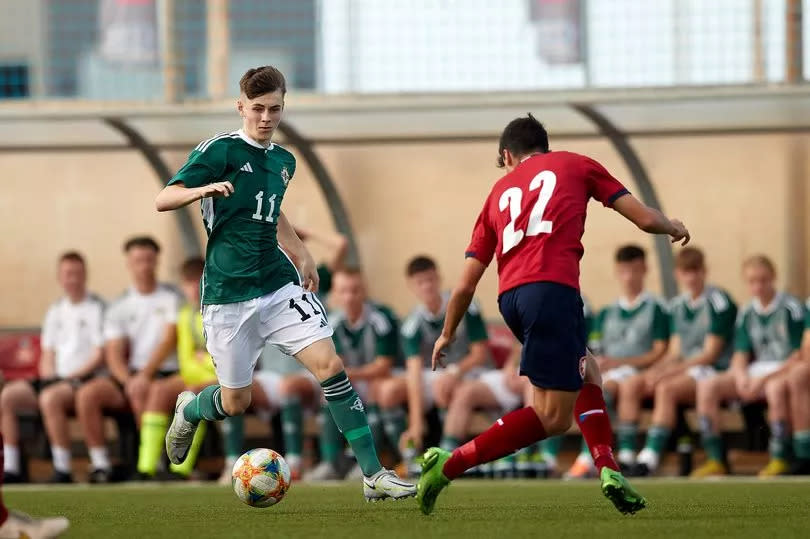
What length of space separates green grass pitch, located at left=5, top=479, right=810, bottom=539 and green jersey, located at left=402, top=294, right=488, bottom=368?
1.54m

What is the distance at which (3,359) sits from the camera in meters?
11.9

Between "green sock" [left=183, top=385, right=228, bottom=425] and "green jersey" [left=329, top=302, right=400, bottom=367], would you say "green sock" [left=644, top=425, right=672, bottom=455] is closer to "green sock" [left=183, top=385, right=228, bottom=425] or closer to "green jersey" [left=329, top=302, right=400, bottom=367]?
"green jersey" [left=329, top=302, right=400, bottom=367]

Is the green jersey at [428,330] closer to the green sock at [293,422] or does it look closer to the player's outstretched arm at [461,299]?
the green sock at [293,422]

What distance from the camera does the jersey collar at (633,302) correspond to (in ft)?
35.3

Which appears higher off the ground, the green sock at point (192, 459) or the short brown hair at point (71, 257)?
the short brown hair at point (71, 257)

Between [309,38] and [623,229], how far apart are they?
2865mm

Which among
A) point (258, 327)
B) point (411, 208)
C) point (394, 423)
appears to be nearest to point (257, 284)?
point (258, 327)

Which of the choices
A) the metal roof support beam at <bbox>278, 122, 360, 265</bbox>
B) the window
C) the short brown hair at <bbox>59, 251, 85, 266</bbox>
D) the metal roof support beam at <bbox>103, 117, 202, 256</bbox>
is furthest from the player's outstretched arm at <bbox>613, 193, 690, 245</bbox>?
the window

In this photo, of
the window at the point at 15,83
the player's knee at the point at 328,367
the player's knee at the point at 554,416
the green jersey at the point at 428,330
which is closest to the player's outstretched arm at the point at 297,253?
the player's knee at the point at 328,367

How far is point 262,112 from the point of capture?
22.1 feet

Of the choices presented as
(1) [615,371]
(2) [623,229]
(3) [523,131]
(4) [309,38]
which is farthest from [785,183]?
(3) [523,131]

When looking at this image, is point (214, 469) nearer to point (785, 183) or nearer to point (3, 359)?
point (3, 359)

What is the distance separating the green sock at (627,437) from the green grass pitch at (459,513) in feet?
2.70

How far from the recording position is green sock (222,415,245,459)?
416 inches
